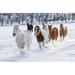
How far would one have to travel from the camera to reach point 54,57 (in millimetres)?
2906

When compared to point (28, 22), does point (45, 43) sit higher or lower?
lower

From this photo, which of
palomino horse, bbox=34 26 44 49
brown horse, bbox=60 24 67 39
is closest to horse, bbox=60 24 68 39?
brown horse, bbox=60 24 67 39

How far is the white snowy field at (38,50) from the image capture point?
2885 mm

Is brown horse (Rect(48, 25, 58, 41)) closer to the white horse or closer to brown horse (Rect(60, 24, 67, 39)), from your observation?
brown horse (Rect(60, 24, 67, 39))

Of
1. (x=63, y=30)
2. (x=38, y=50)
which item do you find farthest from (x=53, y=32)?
(x=38, y=50)

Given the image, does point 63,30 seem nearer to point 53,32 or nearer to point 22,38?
point 53,32

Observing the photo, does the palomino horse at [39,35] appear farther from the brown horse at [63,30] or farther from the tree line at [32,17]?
the brown horse at [63,30]

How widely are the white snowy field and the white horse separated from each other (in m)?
0.03

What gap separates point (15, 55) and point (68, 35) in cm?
47

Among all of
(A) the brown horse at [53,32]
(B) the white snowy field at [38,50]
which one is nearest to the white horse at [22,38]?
(B) the white snowy field at [38,50]

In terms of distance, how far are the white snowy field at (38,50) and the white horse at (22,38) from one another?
0.03 metres
